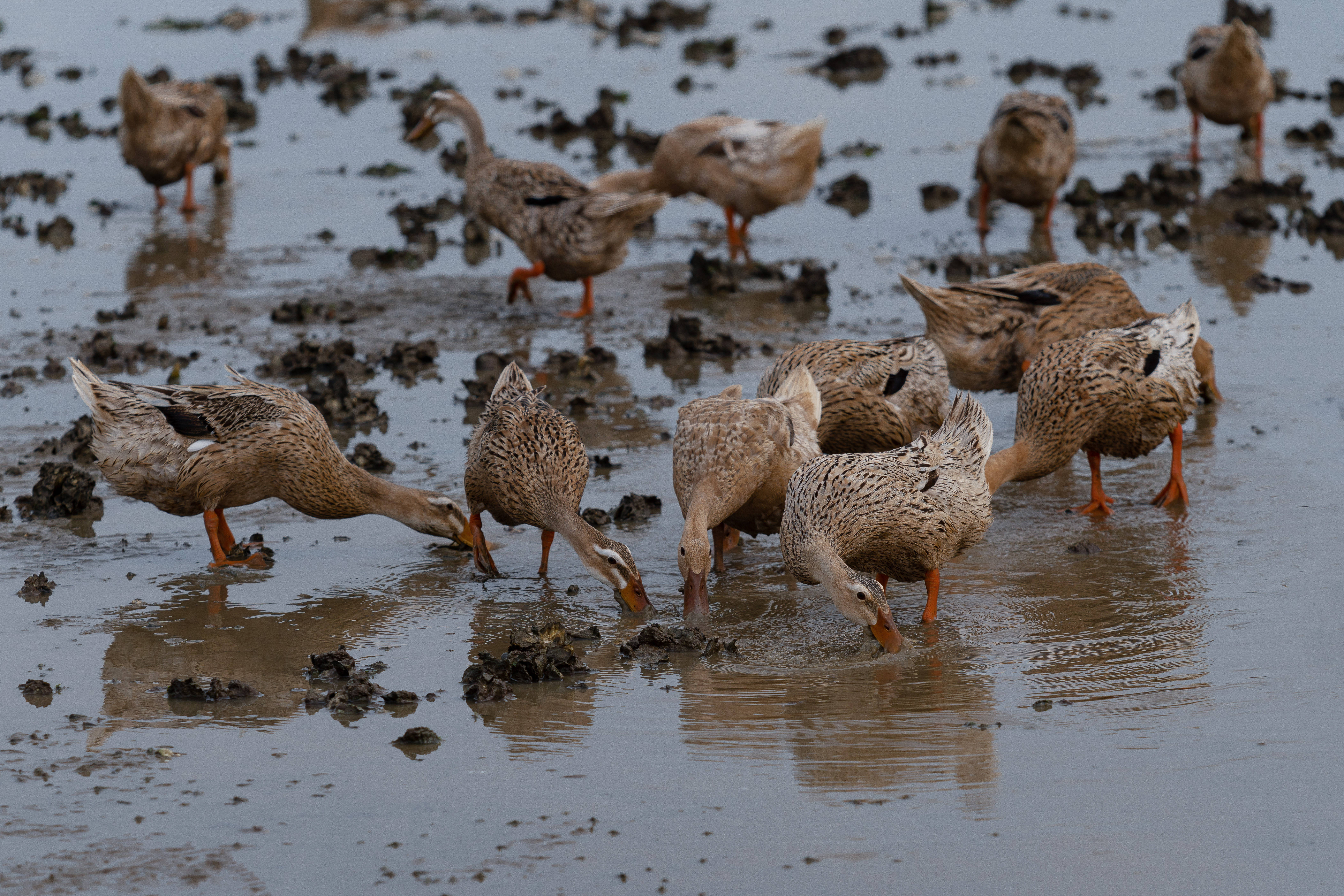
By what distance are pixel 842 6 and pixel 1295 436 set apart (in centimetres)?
Result: 1929

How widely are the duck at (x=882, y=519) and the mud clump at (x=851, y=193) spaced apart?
8053mm

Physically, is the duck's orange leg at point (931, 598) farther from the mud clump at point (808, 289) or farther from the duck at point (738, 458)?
the mud clump at point (808, 289)

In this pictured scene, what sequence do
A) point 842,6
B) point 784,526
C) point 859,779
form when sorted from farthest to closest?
point 842,6 < point 784,526 < point 859,779

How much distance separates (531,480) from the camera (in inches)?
285

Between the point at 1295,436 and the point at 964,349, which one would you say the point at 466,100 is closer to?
the point at 964,349

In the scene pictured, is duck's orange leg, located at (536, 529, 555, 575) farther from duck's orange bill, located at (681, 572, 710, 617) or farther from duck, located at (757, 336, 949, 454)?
duck, located at (757, 336, 949, 454)

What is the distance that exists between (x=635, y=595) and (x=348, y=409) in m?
3.52

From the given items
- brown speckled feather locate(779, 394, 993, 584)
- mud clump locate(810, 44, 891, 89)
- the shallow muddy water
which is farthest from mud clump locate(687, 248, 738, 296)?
mud clump locate(810, 44, 891, 89)

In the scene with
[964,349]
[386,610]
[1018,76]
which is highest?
[1018,76]

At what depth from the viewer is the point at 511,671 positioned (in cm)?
591

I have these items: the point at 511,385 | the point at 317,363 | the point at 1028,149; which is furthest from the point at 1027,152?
the point at 511,385

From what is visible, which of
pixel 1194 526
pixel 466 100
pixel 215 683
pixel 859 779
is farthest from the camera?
pixel 466 100

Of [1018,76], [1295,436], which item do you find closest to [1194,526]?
[1295,436]

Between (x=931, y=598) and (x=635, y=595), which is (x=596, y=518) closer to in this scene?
(x=635, y=595)
